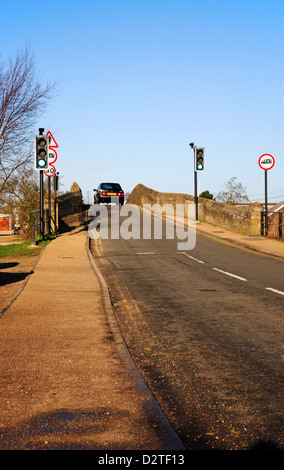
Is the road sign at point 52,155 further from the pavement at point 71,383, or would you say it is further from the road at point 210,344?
the pavement at point 71,383

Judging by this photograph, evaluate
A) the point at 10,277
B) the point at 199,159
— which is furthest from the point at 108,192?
the point at 10,277

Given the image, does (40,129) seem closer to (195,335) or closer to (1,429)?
(195,335)

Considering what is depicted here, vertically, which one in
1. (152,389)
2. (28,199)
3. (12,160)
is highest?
(12,160)

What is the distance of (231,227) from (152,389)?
73.4 ft

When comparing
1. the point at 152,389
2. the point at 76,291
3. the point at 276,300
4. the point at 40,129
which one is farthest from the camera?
the point at 40,129

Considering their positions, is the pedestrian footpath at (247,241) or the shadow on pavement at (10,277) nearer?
the shadow on pavement at (10,277)

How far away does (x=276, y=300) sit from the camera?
29.8ft

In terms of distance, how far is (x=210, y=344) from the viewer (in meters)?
6.14

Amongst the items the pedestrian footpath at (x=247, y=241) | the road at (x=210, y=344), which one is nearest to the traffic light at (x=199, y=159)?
the pedestrian footpath at (x=247, y=241)

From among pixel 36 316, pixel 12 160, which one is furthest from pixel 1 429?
pixel 12 160

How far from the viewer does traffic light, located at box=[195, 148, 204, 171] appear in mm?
27062

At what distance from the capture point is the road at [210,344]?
3.86 m

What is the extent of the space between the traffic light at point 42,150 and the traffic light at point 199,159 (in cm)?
1113
